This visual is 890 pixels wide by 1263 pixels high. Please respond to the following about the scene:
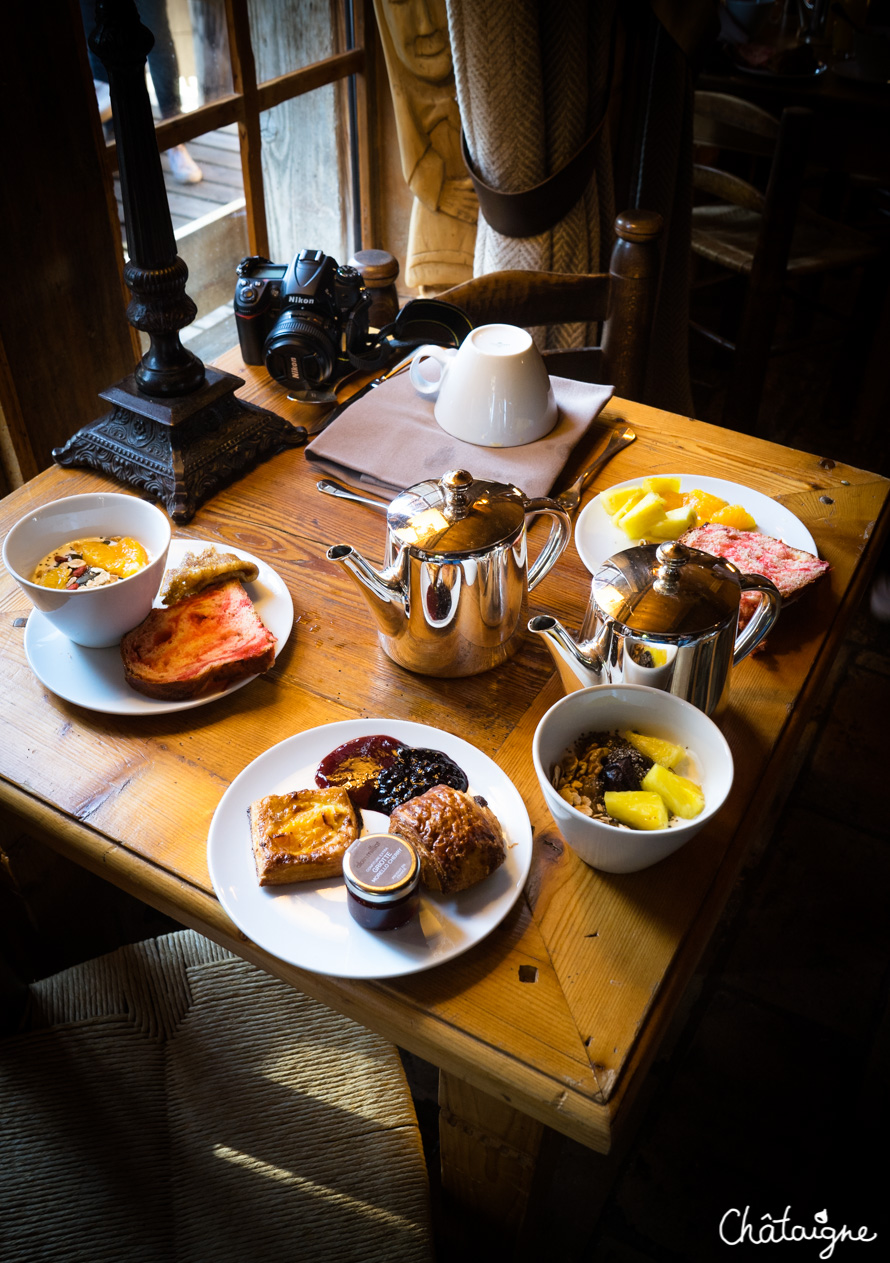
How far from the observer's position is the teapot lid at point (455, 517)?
0.91 m

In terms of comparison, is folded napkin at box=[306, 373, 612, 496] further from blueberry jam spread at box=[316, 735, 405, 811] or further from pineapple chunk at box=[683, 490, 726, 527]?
blueberry jam spread at box=[316, 735, 405, 811]

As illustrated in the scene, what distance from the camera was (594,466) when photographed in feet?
4.29

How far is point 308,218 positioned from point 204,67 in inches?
22.0

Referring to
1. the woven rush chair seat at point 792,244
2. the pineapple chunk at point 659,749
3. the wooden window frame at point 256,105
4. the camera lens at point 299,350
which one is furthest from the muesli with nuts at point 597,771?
the woven rush chair seat at point 792,244

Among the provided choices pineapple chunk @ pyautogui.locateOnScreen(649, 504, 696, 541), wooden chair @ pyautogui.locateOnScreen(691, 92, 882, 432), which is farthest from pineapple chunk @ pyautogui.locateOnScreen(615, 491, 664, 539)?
wooden chair @ pyautogui.locateOnScreen(691, 92, 882, 432)

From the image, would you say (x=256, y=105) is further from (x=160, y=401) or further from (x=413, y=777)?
(x=413, y=777)

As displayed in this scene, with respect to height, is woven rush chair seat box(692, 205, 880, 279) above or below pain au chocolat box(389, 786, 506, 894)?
below

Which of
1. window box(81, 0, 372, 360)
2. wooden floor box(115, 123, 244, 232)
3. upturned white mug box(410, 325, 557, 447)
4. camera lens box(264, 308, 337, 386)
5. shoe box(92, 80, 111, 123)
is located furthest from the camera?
wooden floor box(115, 123, 244, 232)

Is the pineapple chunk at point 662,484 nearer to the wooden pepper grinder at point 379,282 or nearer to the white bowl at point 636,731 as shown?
the white bowl at point 636,731

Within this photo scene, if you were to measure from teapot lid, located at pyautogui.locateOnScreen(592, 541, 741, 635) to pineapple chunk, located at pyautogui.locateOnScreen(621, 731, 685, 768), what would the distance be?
98 mm

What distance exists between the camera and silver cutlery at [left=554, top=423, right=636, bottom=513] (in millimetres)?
1229

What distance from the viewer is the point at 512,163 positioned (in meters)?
1.98

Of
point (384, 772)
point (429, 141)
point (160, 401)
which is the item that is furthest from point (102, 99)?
point (384, 772)

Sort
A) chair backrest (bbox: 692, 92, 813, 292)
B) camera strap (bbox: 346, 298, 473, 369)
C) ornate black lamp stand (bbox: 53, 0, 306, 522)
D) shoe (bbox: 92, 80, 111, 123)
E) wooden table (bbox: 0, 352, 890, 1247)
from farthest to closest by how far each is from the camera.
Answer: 1. chair backrest (bbox: 692, 92, 813, 292)
2. shoe (bbox: 92, 80, 111, 123)
3. camera strap (bbox: 346, 298, 473, 369)
4. ornate black lamp stand (bbox: 53, 0, 306, 522)
5. wooden table (bbox: 0, 352, 890, 1247)
